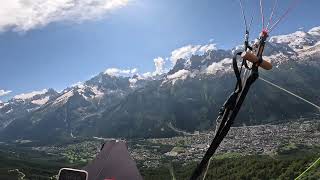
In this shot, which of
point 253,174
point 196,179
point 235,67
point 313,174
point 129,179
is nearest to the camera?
point 196,179

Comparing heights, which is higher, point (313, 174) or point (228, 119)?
point (228, 119)

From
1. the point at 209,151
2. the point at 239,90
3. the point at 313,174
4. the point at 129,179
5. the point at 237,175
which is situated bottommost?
the point at 237,175

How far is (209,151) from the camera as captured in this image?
6.36 m

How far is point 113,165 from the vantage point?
8.19 metres

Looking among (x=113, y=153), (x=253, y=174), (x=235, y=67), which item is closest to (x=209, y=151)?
(x=235, y=67)

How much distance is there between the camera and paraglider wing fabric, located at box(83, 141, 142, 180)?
26.0 ft

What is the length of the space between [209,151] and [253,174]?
14809 cm

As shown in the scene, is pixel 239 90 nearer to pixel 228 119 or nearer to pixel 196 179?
pixel 228 119

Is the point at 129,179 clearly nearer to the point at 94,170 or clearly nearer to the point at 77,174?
the point at 94,170

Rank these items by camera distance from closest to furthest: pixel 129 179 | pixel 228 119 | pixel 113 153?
pixel 228 119 → pixel 129 179 → pixel 113 153

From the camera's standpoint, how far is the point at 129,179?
7.83 m

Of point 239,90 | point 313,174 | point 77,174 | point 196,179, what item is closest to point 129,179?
point 77,174

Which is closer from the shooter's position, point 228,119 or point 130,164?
point 228,119

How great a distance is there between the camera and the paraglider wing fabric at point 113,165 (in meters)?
7.91
